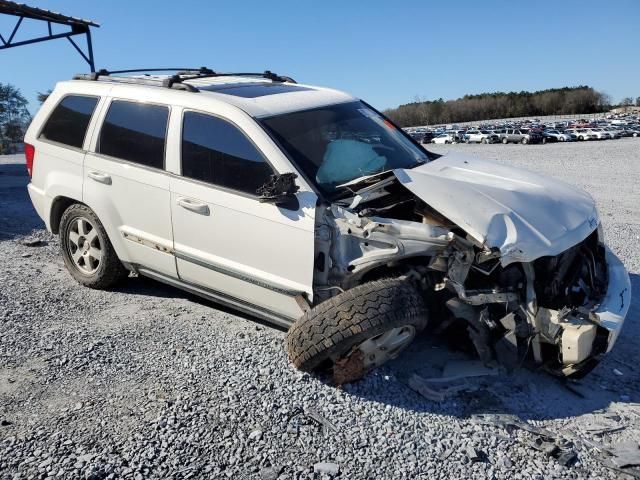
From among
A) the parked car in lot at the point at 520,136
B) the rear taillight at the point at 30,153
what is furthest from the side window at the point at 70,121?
the parked car in lot at the point at 520,136

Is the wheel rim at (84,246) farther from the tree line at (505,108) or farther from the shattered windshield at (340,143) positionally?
the tree line at (505,108)

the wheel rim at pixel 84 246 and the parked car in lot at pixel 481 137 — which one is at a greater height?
the wheel rim at pixel 84 246

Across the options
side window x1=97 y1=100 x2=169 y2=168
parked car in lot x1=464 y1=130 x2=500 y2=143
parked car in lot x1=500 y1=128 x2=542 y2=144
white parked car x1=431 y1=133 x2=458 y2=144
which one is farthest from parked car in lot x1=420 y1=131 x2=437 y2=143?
side window x1=97 y1=100 x2=169 y2=168

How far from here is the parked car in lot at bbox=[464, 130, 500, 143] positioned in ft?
145

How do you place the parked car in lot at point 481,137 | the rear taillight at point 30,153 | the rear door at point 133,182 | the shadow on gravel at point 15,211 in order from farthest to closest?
the parked car in lot at point 481,137
the shadow on gravel at point 15,211
the rear taillight at point 30,153
the rear door at point 133,182

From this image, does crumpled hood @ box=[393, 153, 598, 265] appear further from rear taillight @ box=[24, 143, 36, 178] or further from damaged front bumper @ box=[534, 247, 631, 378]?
rear taillight @ box=[24, 143, 36, 178]

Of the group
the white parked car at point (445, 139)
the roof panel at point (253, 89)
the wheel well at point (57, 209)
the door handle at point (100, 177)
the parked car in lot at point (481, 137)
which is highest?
the roof panel at point (253, 89)

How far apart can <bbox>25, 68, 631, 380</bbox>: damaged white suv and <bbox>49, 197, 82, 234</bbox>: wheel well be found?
9.8 inches

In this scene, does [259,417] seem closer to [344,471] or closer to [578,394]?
[344,471]

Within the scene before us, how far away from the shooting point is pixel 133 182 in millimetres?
4277

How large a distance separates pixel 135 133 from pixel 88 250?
1278 mm

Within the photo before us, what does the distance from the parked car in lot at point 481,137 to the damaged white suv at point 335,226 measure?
42111 millimetres

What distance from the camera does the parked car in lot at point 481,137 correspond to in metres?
44.1

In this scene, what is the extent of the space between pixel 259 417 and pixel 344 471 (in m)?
0.62
